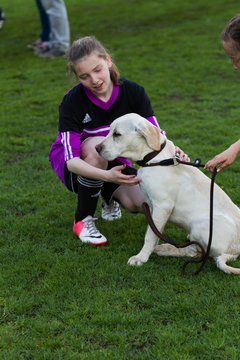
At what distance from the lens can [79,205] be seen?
18.1ft

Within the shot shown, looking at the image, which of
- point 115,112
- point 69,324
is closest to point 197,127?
point 115,112

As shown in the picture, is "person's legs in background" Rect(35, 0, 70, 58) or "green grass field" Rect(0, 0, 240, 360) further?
"person's legs in background" Rect(35, 0, 70, 58)

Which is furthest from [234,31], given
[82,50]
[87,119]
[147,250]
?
[147,250]

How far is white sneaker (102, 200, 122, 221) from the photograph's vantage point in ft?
19.4

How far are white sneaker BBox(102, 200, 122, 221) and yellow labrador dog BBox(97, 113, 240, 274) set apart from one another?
107cm

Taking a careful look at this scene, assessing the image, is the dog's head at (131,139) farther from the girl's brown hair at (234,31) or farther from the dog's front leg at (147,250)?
the girl's brown hair at (234,31)

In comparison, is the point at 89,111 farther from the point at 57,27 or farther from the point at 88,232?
the point at 57,27

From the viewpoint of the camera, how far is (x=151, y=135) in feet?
15.1

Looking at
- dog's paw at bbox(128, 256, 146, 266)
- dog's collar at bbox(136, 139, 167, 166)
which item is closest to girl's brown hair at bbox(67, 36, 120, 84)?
dog's collar at bbox(136, 139, 167, 166)

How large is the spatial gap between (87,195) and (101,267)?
864 millimetres

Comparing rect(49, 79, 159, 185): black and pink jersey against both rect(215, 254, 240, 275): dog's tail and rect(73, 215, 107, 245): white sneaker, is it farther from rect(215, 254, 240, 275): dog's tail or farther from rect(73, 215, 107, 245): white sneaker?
rect(215, 254, 240, 275): dog's tail

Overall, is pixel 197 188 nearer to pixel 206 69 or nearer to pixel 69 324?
pixel 69 324

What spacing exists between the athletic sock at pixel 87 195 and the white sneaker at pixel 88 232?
0.06 m

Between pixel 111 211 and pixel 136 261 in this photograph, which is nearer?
pixel 136 261
